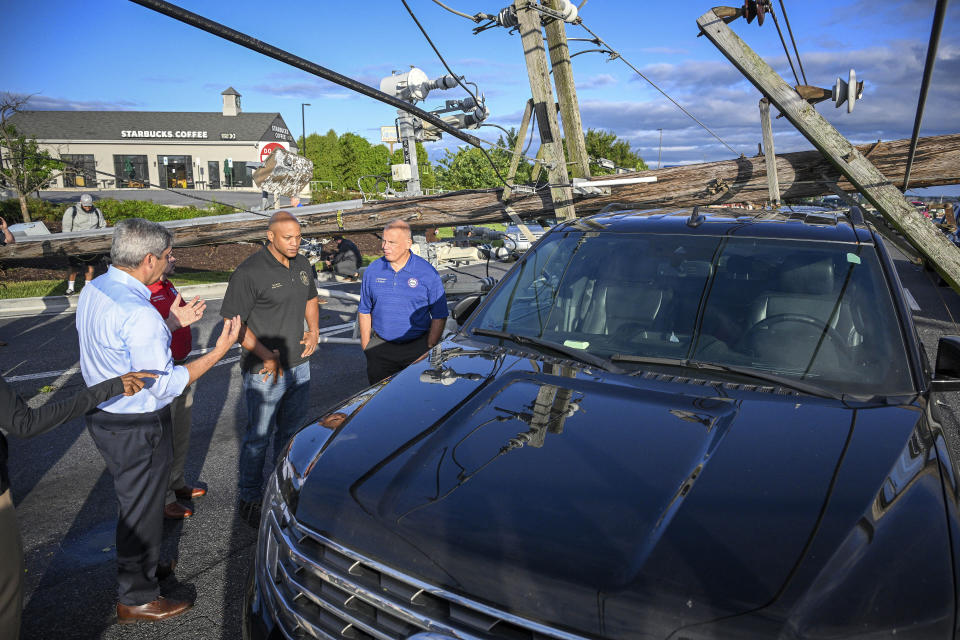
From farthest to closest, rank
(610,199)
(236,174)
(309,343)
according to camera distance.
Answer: (236,174), (610,199), (309,343)

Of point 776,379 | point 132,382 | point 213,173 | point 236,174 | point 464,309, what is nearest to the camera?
point 776,379

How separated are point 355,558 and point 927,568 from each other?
150 centimetres

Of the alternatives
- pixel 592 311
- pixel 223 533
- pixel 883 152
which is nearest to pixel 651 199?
pixel 883 152

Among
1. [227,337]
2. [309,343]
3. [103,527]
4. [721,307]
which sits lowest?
[103,527]

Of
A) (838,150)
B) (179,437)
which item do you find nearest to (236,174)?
(838,150)

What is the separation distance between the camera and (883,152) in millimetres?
7969

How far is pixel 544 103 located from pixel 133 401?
6337mm

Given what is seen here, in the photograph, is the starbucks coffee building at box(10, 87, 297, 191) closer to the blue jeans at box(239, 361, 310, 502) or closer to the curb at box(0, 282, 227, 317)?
the curb at box(0, 282, 227, 317)

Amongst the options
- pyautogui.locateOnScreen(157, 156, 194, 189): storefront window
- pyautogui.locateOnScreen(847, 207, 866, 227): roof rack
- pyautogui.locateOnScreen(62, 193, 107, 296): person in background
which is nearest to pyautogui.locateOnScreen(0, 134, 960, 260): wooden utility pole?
pyautogui.locateOnScreen(62, 193, 107, 296): person in background

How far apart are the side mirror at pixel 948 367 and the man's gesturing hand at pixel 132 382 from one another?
3.35 meters

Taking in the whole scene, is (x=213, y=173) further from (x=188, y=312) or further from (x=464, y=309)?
(x=464, y=309)

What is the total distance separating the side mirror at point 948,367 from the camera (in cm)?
275

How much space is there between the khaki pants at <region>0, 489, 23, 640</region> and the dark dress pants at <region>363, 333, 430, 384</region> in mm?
2740

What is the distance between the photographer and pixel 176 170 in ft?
213
